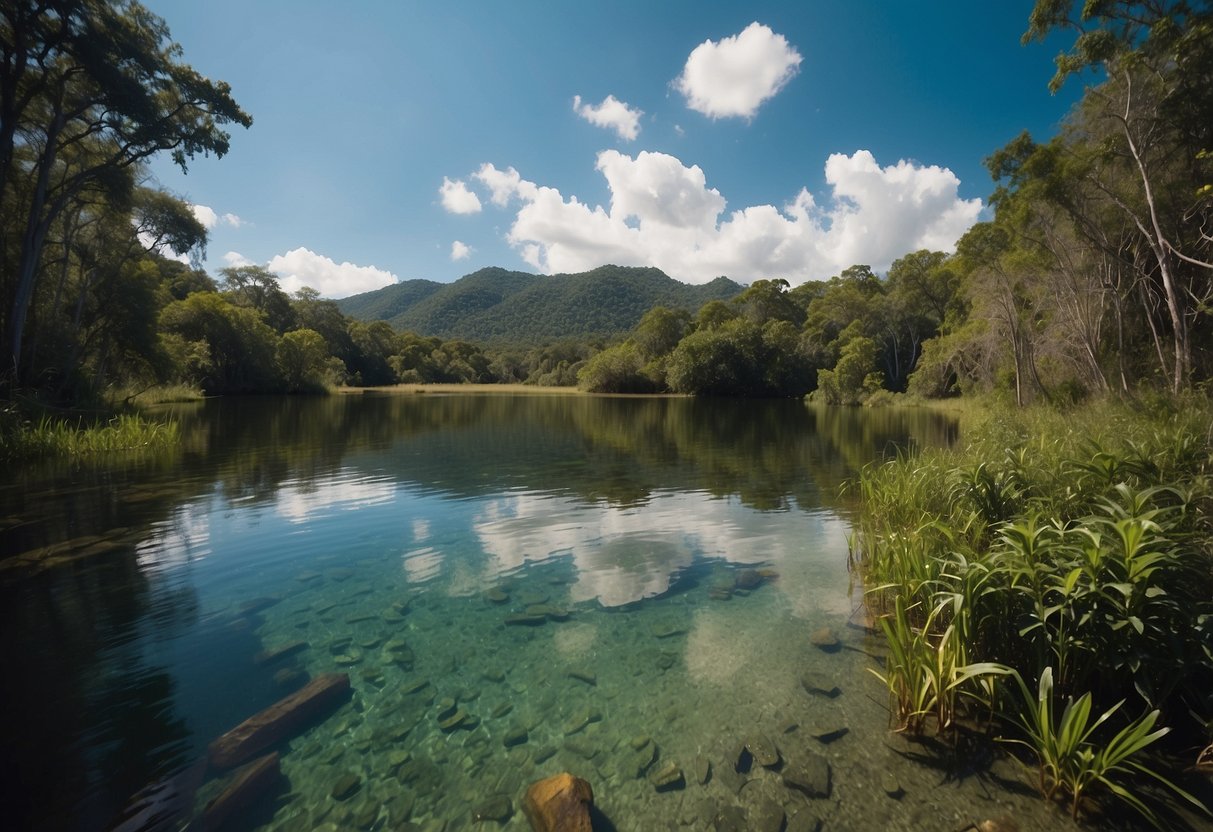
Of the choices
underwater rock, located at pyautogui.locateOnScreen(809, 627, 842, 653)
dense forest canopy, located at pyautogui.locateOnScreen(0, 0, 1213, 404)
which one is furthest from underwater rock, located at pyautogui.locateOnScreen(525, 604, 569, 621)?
dense forest canopy, located at pyautogui.locateOnScreen(0, 0, 1213, 404)

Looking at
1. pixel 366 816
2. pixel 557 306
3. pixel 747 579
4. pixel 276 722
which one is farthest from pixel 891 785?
pixel 557 306

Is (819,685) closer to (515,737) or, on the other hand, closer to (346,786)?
(515,737)

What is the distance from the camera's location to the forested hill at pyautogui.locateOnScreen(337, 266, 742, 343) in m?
166

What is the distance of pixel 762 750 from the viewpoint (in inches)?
156

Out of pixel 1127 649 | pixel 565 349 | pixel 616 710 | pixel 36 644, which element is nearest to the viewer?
pixel 1127 649

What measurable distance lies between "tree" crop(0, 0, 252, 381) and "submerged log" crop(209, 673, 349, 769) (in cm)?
2029

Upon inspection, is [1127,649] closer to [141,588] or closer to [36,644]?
[36,644]

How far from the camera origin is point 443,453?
19781mm

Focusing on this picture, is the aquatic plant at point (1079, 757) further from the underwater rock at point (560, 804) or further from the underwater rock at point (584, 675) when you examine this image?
the underwater rock at point (584, 675)

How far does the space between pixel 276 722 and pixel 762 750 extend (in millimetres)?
3895

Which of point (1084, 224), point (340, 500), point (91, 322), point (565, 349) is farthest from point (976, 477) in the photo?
point (565, 349)

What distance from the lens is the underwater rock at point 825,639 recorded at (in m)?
5.50

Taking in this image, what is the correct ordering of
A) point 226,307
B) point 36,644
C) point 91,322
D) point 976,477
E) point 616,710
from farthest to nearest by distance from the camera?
1. point 226,307
2. point 91,322
3. point 976,477
4. point 36,644
5. point 616,710

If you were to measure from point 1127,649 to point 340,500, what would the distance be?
13094 mm
